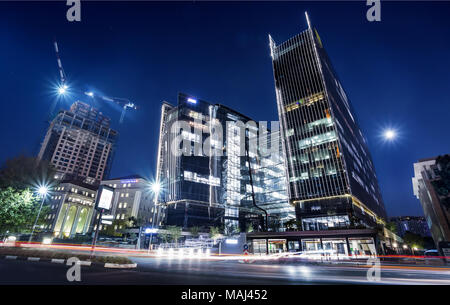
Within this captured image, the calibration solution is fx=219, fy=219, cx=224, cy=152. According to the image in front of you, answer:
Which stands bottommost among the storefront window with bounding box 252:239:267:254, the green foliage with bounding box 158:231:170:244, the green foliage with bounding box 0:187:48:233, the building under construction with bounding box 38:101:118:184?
the storefront window with bounding box 252:239:267:254

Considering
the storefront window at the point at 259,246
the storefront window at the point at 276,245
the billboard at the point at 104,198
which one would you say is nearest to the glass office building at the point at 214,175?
the storefront window at the point at 259,246

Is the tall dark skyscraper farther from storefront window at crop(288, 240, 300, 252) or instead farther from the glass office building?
the glass office building

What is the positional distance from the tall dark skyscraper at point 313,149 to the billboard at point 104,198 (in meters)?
47.6

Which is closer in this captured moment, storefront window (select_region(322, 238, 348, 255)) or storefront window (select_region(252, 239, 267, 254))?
storefront window (select_region(322, 238, 348, 255))

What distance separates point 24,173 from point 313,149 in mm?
65018

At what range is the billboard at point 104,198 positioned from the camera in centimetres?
1952

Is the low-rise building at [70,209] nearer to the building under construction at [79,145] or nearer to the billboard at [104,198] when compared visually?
the building under construction at [79,145]

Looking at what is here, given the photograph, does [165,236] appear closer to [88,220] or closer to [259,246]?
[259,246]

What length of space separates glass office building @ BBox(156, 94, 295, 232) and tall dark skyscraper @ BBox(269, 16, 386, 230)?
10657 mm

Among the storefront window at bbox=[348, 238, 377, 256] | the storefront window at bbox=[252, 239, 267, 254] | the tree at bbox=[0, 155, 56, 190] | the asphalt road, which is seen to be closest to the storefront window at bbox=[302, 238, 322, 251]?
the storefront window at bbox=[348, 238, 377, 256]

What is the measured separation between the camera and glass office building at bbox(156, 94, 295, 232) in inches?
2938

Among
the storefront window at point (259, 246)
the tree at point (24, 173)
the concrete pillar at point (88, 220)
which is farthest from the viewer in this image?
the concrete pillar at point (88, 220)
